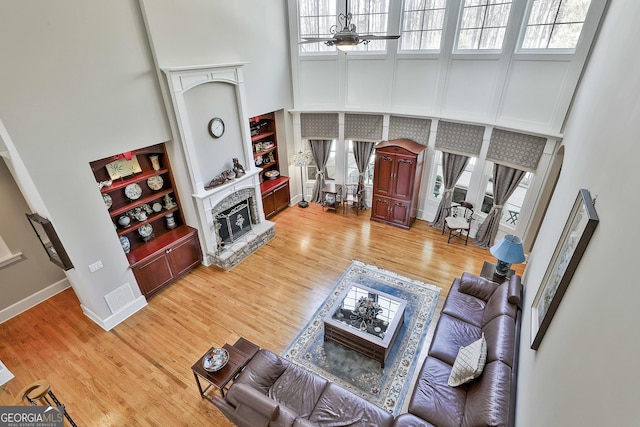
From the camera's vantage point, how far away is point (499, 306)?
4.01 meters

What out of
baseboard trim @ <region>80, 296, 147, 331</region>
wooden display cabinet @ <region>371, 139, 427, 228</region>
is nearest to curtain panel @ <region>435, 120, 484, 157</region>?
wooden display cabinet @ <region>371, 139, 427, 228</region>

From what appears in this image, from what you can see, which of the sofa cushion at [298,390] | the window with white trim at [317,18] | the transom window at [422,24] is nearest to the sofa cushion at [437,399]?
the sofa cushion at [298,390]

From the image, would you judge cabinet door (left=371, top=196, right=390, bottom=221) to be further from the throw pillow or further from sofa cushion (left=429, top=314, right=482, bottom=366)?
the throw pillow

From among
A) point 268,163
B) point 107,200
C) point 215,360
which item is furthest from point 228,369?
point 268,163

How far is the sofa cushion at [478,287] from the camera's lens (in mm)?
4691

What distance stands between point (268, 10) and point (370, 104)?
2922 millimetres

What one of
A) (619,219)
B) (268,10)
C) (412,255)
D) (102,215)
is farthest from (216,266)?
(619,219)

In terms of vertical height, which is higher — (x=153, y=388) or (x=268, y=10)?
(x=268, y=10)

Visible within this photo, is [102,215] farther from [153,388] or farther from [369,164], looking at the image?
[369,164]

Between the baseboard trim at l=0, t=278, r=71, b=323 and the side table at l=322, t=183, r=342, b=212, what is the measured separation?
5.77m

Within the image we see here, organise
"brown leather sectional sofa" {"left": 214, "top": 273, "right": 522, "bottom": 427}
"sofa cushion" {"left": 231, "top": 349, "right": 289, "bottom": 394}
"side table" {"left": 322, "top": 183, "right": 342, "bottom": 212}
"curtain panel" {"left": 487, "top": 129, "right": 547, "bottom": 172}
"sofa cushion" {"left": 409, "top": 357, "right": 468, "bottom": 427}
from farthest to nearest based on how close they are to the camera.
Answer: "side table" {"left": 322, "top": 183, "right": 342, "bottom": 212}
"curtain panel" {"left": 487, "top": 129, "right": 547, "bottom": 172}
"sofa cushion" {"left": 231, "top": 349, "right": 289, "bottom": 394}
"sofa cushion" {"left": 409, "top": 357, "right": 468, "bottom": 427}
"brown leather sectional sofa" {"left": 214, "top": 273, "right": 522, "bottom": 427}

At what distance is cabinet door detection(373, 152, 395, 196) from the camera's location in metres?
7.12

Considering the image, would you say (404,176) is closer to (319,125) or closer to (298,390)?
(319,125)

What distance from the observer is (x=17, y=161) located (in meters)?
3.89
